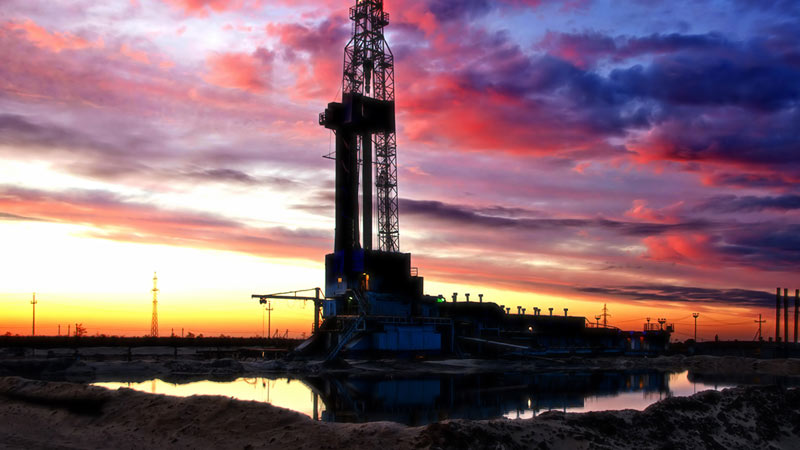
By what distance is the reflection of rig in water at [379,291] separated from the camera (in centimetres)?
7788

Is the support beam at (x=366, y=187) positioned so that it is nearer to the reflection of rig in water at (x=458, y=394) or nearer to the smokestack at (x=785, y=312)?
the reflection of rig in water at (x=458, y=394)

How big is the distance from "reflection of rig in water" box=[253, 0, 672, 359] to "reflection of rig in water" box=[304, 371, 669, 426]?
1637 cm

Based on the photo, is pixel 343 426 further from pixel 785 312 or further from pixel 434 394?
pixel 785 312

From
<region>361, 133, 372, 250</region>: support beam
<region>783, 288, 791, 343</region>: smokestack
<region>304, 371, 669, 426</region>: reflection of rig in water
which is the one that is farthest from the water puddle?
<region>783, 288, 791, 343</region>: smokestack

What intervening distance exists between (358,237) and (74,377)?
4553cm

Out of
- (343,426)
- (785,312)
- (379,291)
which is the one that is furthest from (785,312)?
(343,426)

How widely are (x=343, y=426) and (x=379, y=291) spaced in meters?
64.0

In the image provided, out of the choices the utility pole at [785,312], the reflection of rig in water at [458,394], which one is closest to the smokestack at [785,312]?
the utility pole at [785,312]

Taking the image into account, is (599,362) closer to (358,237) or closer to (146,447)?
(358,237)

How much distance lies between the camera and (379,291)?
84875 millimetres

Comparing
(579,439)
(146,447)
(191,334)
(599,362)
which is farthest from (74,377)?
(191,334)

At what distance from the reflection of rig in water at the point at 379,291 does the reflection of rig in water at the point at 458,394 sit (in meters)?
16.4

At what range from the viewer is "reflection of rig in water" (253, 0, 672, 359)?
7788 cm

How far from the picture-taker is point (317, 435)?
66.4 feet
